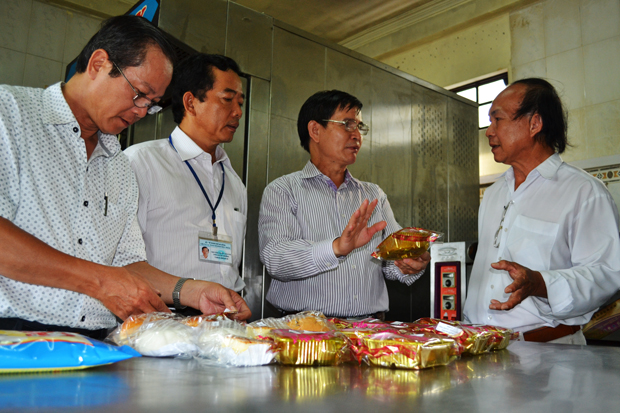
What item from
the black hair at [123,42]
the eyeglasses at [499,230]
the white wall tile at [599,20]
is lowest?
the eyeglasses at [499,230]

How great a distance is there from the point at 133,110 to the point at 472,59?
213 inches

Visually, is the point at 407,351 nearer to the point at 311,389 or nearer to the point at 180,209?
the point at 311,389

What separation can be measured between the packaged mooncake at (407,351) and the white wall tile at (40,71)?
18.6 feet

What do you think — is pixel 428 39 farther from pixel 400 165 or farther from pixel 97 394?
pixel 97 394

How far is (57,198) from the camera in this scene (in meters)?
1.37

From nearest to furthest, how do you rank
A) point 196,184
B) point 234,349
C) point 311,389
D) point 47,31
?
point 311,389
point 234,349
point 196,184
point 47,31

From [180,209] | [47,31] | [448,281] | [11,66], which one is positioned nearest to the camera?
[180,209]

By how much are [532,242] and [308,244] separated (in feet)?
3.15

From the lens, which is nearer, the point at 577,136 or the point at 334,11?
the point at 577,136

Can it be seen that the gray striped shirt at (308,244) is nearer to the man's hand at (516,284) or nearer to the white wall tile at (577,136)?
the man's hand at (516,284)

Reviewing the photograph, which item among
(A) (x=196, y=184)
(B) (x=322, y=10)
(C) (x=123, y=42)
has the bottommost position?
(A) (x=196, y=184)

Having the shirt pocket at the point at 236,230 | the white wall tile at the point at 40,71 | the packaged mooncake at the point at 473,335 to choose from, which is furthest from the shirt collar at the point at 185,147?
the white wall tile at the point at 40,71

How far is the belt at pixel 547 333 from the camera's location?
1.94 meters

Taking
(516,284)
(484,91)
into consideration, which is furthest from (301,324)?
(484,91)
